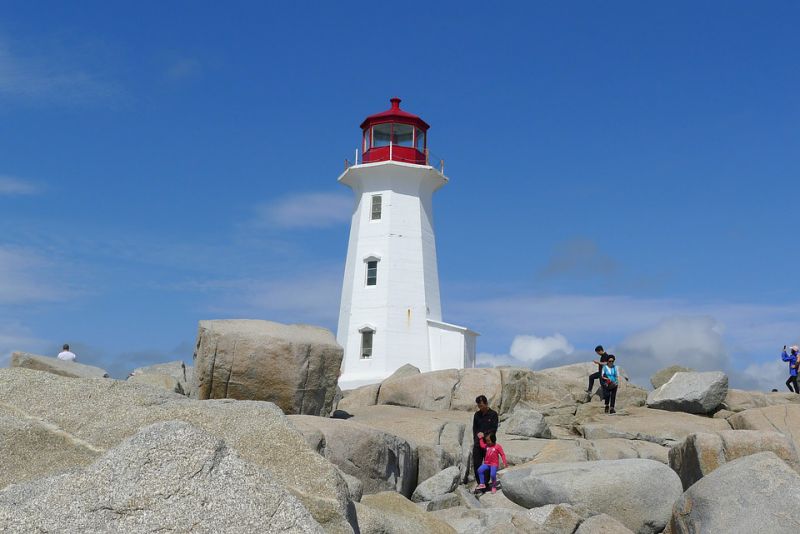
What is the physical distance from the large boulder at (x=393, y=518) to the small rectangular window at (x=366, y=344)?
2451cm

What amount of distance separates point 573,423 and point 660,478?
9.45 m

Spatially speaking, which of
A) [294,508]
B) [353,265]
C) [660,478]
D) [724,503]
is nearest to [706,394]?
[660,478]

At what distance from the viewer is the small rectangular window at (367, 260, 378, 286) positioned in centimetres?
3484

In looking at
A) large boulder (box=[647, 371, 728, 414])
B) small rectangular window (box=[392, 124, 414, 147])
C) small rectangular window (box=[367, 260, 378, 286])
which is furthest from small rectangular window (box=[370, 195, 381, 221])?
large boulder (box=[647, 371, 728, 414])

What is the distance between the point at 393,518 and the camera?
329 inches

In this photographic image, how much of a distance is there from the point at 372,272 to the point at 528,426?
16577mm

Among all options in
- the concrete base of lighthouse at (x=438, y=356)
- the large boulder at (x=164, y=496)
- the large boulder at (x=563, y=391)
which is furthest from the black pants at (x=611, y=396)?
the large boulder at (x=164, y=496)

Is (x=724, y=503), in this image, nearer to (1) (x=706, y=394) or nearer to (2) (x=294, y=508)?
(2) (x=294, y=508)

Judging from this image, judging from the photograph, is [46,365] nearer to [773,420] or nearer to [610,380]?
[610,380]

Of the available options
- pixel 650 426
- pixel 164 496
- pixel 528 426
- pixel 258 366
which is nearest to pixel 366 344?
pixel 650 426

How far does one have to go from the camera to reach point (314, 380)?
16188mm

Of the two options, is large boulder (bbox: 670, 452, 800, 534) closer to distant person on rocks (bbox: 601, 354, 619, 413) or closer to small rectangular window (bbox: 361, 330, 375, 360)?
distant person on rocks (bbox: 601, 354, 619, 413)

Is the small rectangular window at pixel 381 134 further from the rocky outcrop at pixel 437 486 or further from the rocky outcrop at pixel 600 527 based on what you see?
the rocky outcrop at pixel 600 527

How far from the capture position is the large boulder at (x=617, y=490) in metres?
11.9
